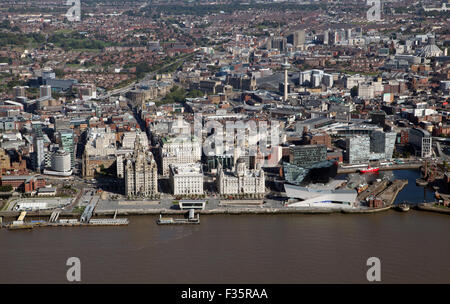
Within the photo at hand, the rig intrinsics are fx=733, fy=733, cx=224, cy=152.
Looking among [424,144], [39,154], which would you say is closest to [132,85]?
[39,154]

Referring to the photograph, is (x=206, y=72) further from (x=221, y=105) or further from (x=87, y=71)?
(x=221, y=105)

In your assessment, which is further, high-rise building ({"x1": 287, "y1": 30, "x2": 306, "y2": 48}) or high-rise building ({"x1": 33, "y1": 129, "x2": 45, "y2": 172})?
high-rise building ({"x1": 287, "y1": 30, "x2": 306, "y2": 48})

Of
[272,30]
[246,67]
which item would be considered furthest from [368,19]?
[246,67]

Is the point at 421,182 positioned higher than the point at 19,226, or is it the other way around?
the point at 421,182

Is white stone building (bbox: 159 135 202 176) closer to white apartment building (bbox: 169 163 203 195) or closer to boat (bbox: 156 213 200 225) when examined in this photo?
white apartment building (bbox: 169 163 203 195)

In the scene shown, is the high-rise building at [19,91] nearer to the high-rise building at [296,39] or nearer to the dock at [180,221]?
the dock at [180,221]

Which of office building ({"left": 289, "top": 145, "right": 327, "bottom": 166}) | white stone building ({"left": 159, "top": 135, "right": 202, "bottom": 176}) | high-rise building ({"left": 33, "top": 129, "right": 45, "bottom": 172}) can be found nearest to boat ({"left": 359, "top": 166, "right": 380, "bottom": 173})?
office building ({"left": 289, "top": 145, "right": 327, "bottom": 166})

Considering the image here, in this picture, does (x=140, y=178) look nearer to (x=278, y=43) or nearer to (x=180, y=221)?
(x=180, y=221)

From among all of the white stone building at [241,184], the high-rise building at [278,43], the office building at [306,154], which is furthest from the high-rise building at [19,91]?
the high-rise building at [278,43]

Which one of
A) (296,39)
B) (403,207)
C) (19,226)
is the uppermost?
(296,39)
